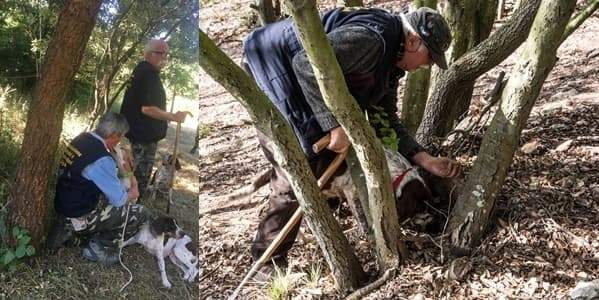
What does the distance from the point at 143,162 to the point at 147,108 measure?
7.2 inches

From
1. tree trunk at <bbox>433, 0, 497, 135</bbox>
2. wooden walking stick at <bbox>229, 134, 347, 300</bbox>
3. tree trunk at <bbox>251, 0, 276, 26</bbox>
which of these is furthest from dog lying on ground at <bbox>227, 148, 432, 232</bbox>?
tree trunk at <bbox>251, 0, 276, 26</bbox>

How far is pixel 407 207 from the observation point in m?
2.85

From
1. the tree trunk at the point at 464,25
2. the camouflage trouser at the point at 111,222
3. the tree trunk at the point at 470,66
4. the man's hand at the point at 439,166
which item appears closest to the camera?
the camouflage trouser at the point at 111,222

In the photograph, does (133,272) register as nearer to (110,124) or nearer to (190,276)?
(190,276)

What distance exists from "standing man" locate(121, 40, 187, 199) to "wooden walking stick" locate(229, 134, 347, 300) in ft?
2.37

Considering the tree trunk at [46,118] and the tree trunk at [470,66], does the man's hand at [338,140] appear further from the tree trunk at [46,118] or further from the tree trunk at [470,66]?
the tree trunk at [470,66]

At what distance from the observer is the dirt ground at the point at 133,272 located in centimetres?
194

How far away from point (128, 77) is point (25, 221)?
678 millimetres

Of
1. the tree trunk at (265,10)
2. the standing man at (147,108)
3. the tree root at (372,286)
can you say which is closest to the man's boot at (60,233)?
the standing man at (147,108)

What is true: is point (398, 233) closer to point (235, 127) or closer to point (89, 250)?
point (89, 250)

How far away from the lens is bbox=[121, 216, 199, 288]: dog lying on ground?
196 centimetres

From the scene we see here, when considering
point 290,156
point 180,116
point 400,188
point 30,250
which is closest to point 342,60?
point 290,156

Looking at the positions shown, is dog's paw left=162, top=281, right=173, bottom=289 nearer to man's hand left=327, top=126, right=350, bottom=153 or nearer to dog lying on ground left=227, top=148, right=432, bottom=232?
man's hand left=327, top=126, right=350, bottom=153

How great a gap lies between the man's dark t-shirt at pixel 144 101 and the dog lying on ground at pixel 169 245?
286 mm
